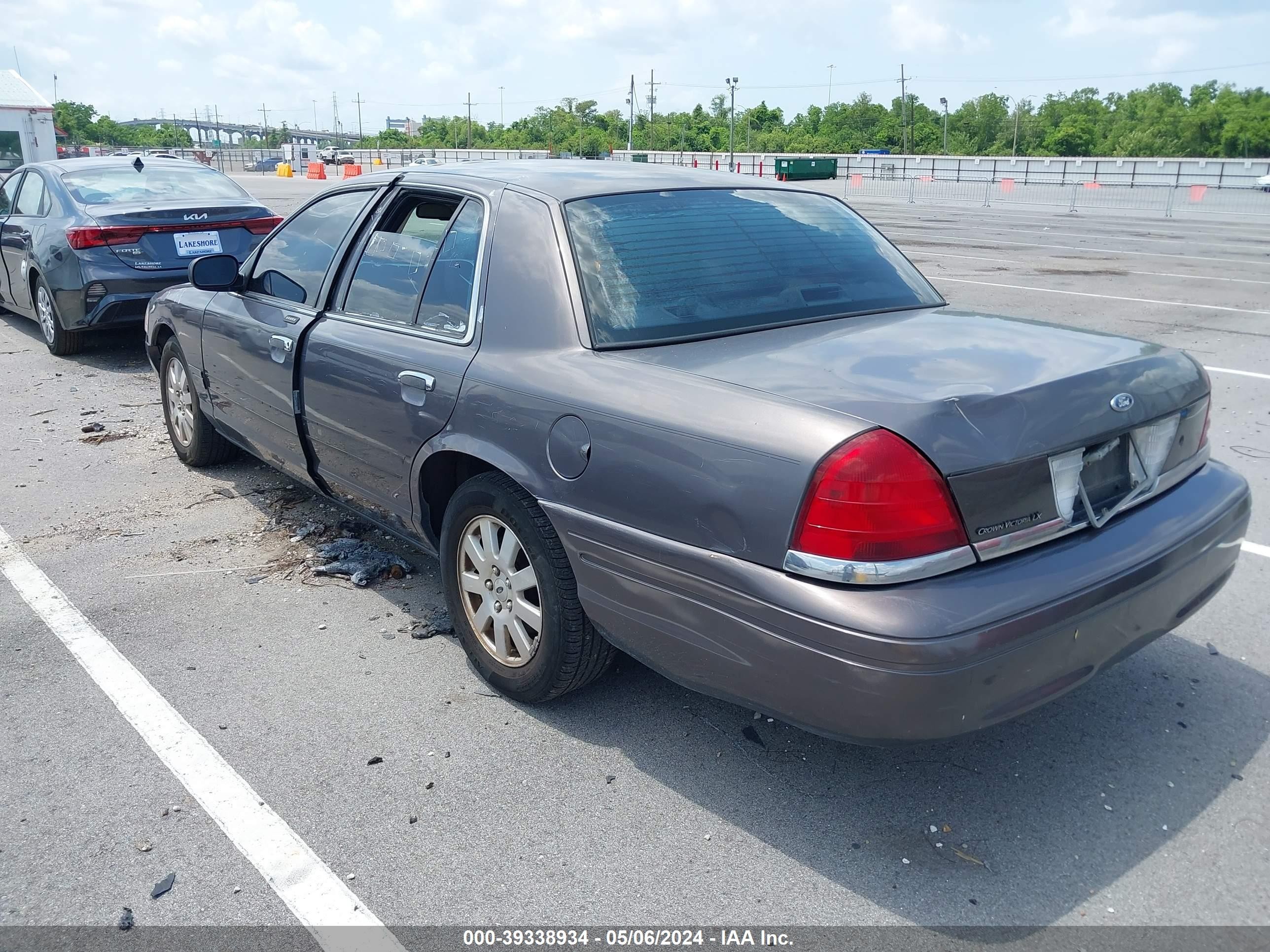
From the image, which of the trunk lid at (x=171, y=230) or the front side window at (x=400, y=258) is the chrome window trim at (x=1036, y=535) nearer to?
the front side window at (x=400, y=258)

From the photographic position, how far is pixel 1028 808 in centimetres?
299

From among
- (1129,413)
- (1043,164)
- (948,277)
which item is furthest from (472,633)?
(1043,164)

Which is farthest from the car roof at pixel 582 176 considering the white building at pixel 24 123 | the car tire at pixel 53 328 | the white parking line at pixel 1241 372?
the white building at pixel 24 123

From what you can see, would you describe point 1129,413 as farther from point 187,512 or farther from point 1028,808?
point 187,512

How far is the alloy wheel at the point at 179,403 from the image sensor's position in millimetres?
5906

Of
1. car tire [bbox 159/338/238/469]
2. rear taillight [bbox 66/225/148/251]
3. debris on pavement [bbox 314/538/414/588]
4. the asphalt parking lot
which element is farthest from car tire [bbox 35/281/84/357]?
debris on pavement [bbox 314/538/414/588]

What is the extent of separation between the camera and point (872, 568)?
2.51 metres

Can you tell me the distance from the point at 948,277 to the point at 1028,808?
40.2 feet

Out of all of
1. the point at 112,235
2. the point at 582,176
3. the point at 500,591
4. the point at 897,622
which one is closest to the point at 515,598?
the point at 500,591

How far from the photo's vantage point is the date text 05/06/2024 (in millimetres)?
2490

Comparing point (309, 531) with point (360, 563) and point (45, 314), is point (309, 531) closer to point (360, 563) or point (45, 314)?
point (360, 563)

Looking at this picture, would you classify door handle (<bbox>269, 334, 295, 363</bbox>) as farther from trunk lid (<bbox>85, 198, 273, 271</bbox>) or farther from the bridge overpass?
the bridge overpass

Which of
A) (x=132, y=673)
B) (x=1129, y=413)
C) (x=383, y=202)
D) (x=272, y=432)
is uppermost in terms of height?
(x=383, y=202)

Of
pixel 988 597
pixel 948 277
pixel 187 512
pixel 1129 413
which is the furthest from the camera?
pixel 948 277
